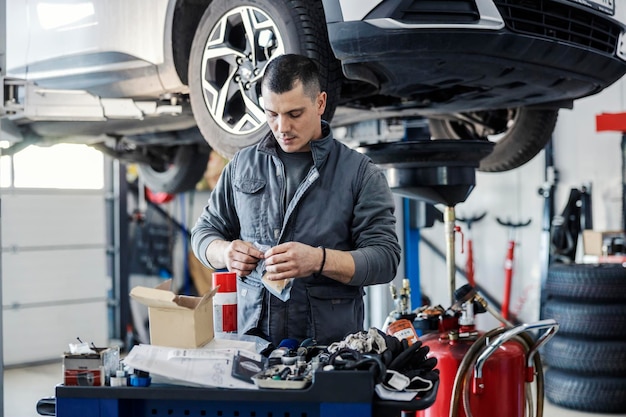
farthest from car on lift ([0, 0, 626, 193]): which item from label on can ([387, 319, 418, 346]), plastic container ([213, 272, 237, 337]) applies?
plastic container ([213, 272, 237, 337])

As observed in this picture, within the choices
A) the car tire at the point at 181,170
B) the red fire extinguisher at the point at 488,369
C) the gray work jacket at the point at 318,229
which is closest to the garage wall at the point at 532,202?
the car tire at the point at 181,170

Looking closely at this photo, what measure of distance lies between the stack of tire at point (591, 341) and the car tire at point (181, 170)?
8.08 ft

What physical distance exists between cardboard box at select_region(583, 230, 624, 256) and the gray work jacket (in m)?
3.51

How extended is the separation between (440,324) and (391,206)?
3.42 ft

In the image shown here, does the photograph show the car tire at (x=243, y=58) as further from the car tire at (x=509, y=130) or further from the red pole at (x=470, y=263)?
the red pole at (x=470, y=263)

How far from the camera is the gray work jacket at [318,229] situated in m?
2.03

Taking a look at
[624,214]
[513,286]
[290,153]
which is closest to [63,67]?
[290,153]

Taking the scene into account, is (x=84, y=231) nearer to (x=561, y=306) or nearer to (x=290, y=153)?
(x=561, y=306)

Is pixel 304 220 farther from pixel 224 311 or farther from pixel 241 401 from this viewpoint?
pixel 241 401

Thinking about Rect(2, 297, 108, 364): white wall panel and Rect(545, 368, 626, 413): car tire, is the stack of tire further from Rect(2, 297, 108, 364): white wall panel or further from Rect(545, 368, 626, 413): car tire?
Rect(2, 297, 108, 364): white wall panel

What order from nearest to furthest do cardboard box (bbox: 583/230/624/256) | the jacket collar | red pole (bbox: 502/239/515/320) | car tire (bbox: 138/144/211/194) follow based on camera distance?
1. the jacket collar
2. cardboard box (bbox: 583/230/624/256)
3. car tire (bbox: 138/144/211/194)
4. red pole (bbox: 502/239/515/320)

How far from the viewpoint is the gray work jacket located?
203 cm

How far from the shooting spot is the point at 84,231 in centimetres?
707

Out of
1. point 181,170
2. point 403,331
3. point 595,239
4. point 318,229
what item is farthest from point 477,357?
point 181,170
